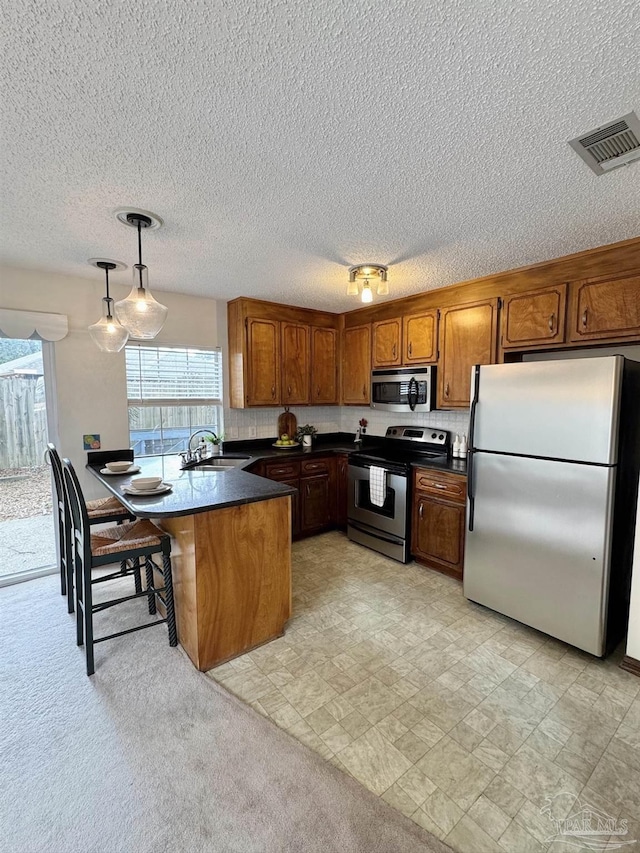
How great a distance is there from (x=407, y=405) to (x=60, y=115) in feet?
10.5

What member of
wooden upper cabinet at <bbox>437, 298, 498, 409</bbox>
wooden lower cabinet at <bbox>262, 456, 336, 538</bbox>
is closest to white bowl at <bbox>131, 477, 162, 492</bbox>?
wooden lower cabinet at <bbox>262, 456, 336, 538</bbox>

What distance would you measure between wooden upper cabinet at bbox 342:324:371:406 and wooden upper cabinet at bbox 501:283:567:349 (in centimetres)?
157

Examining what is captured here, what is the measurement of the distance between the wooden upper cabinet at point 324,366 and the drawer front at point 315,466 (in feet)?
2.48

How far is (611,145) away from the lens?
4.98ft

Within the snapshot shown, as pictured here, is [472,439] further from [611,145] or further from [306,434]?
[306,434]

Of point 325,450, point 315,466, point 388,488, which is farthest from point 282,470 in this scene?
point 388,488

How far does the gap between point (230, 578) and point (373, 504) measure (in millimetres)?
1869

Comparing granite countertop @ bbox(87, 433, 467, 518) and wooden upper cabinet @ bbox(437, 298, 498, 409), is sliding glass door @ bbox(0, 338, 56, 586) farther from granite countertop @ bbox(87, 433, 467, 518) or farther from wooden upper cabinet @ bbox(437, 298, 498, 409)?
wooden upper cabinet @ bbox(437, 298, 498, 409)

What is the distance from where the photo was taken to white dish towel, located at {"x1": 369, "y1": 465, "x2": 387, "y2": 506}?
3652 millimetres

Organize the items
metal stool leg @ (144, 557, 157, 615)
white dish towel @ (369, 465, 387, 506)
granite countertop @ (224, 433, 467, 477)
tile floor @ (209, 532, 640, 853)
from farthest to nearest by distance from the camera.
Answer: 1. white dish towel @ (369, 465, 387, 506)
2. granite countertop @ (224, 433, 467, 477)
3. metal stool leg @ (144, 557, 157, 615)
4. tile floor @ (209, 532, 640, 853)

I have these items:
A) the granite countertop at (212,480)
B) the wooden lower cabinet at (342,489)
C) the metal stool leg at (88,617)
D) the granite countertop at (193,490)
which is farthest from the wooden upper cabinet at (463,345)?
the metal stool leg at (88,617)

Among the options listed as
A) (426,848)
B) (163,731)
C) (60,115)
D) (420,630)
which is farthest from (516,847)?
(60,115)

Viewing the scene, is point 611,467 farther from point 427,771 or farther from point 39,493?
point 39,493

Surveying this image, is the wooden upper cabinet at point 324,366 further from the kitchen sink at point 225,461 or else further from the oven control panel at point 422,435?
the kitchen sink at point 225,461
